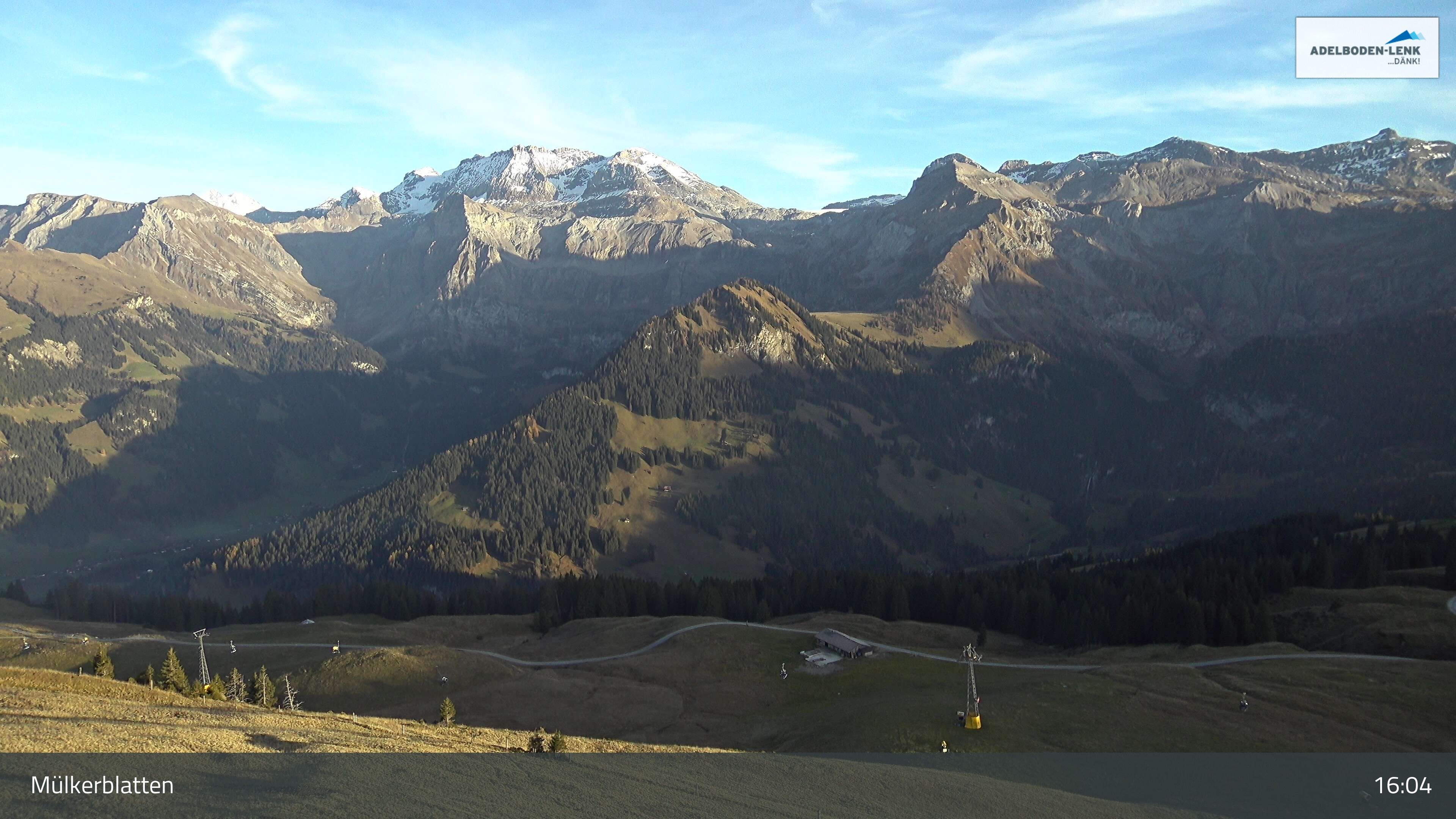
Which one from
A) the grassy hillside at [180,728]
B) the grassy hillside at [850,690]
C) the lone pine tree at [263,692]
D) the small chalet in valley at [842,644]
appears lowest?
the grassy hillside at [850,690]

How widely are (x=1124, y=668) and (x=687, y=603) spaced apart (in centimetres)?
9543

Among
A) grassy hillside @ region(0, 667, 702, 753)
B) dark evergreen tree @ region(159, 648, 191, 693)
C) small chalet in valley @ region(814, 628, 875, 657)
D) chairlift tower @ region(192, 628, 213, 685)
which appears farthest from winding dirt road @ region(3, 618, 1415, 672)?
grassy hillside @ region(0, 667, 702, 753)

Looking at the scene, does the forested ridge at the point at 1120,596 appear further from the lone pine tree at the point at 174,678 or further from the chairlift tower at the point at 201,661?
the lone pine tree at the point at 174,678

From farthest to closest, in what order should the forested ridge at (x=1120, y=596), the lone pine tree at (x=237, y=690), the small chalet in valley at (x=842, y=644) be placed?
1. the forested ridge at (x=1120, y=596)
2. the small chalet in valley at (x=842, y=644)
3. the lone pine tree at (x=237, y=690)

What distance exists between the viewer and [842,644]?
13688cm

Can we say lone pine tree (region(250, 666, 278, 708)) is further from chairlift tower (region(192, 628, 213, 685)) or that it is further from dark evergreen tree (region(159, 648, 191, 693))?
dark evergreen tree (region(159, 648, 191, 693))

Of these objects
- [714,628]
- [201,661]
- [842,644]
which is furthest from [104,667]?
[842,644]

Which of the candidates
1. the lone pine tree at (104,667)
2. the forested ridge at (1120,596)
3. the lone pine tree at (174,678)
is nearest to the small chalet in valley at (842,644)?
the forested ridge at (1120,596)

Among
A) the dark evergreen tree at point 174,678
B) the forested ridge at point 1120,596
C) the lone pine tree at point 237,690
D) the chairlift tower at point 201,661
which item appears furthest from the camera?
the forested ridge at point 1120,596

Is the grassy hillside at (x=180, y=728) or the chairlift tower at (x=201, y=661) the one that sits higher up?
the grassy hillside at (x=180, y=728)

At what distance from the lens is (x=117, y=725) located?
55844 millimetres

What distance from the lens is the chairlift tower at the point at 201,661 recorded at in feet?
389

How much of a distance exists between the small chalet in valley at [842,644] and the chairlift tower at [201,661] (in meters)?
79.2

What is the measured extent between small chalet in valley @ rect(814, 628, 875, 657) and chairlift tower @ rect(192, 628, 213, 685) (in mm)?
79191
